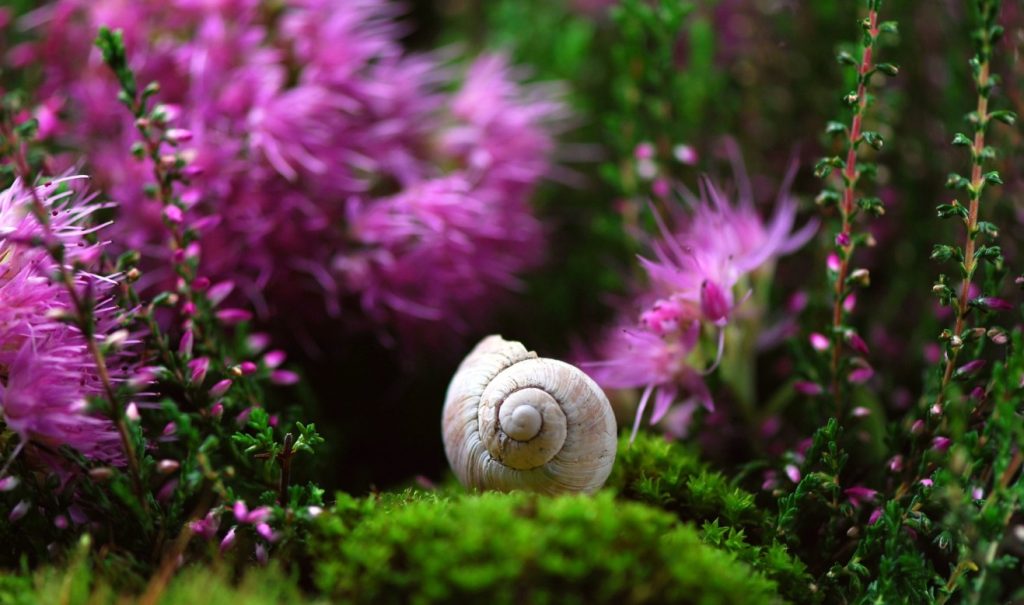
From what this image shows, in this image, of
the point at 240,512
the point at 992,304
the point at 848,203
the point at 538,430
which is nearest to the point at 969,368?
the point at 992,304

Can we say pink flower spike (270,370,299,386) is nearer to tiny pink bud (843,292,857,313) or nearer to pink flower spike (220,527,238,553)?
pink flower spike (220,527,238,553)

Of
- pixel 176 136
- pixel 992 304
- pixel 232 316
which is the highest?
pixel 176 136

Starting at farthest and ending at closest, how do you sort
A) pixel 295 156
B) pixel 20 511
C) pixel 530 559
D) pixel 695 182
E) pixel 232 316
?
1. pixel 695 182
2. pixel 295 156
3. pixel 232 316
4. pixel 20 511
5. pixel 530 559

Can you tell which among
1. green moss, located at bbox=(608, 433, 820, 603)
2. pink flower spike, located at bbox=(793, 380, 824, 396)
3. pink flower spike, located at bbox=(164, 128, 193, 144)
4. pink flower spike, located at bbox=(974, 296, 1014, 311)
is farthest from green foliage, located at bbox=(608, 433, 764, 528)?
pink flower spike, located at bbox=(164, 128, 193, 144)

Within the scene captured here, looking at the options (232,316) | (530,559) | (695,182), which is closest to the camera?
(530,559)

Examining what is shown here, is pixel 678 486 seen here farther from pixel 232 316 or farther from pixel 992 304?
pixel 232 316

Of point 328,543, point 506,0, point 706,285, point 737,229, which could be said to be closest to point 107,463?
point 328,543

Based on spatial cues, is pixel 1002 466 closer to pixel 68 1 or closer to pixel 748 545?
pixel 748 545
